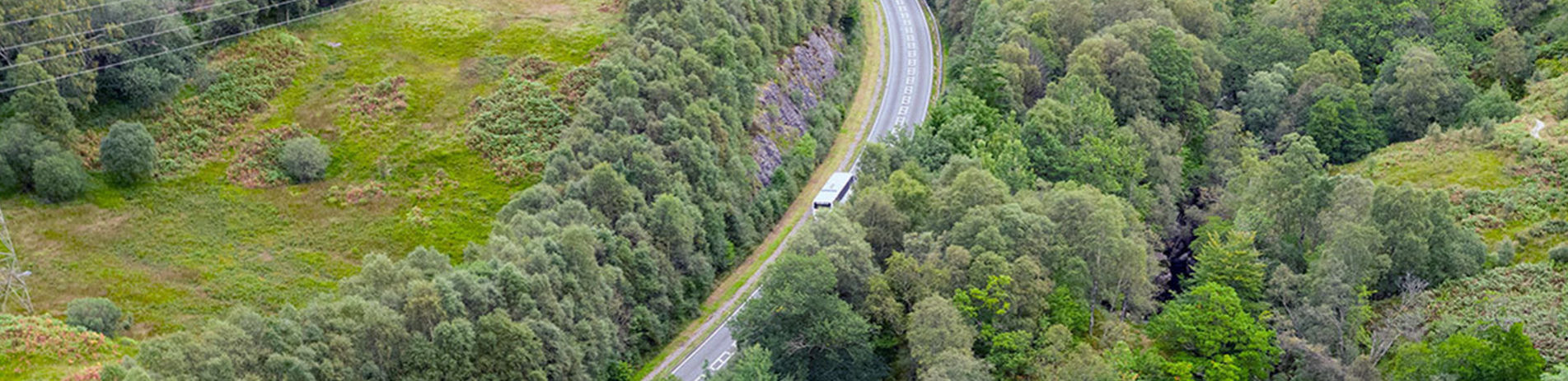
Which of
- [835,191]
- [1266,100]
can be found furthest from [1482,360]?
[1266,100]

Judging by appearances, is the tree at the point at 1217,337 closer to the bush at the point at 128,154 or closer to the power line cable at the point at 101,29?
the bush at the point at 128,154

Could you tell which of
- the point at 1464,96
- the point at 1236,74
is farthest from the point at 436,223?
the point at 1464,96

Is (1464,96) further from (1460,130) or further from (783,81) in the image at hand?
(783,81)

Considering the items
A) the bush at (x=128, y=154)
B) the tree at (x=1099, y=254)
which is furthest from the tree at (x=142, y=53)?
the tree at (x=1099, y=254)

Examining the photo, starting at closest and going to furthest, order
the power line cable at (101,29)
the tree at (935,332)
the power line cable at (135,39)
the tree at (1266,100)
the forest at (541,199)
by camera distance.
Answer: the forest at (541,199) < the tree at (935,332) < the power line cable at (135,39) < the power line cable at (101,29) < the tree at (1266,100)

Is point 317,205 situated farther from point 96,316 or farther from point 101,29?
point 101,29
